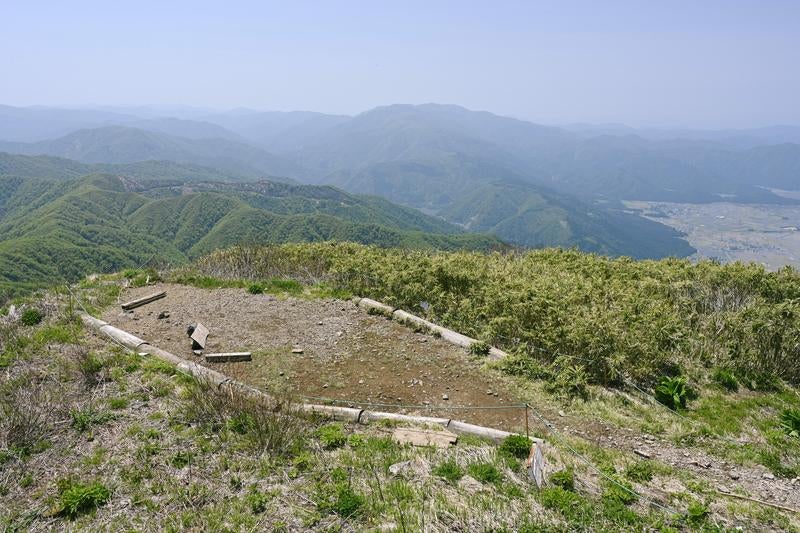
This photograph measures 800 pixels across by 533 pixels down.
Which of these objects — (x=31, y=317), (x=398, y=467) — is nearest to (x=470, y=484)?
(x=398, y=467)

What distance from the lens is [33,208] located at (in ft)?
516

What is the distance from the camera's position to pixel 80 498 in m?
4.84

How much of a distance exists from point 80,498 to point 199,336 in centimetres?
504

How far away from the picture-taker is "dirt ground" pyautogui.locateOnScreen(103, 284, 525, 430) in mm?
7684

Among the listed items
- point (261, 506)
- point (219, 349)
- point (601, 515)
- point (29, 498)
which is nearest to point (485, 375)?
point (601, 515)

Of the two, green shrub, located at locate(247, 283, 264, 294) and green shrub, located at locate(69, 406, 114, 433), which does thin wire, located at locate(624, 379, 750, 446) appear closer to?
green shrub, located at locate(69, 406, 114, 433)

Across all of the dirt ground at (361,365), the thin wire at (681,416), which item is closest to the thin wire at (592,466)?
the dirt ground at (361,365)

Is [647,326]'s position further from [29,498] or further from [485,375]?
[29,498]

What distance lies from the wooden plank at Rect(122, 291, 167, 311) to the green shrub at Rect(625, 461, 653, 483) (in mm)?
12456

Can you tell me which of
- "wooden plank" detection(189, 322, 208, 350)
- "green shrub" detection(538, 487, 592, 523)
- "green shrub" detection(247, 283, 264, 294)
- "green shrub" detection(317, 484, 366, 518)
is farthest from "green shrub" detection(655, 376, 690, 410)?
"green shrub" detection(247, 283, 264, 294)

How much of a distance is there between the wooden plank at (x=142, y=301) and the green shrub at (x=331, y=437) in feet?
28.1

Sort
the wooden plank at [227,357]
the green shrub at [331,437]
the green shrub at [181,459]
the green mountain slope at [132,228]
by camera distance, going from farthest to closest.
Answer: the green mountain slope at [132,228], the wooden plank at [227,357], the green shrub at [331,437], the green shrub at [181,459]

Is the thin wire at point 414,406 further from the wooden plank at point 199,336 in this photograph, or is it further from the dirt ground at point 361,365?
the wooden plank at point 199,336

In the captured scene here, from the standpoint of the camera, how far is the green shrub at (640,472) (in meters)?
5.37
